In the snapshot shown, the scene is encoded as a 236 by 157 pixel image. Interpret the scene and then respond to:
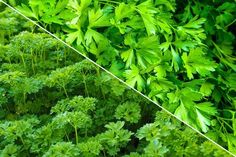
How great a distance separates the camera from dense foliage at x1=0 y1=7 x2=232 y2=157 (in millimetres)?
1420

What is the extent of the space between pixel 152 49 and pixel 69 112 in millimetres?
442

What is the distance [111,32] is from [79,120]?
1.65 feet

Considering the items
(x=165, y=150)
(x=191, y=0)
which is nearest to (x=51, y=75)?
(x=165, y=150)

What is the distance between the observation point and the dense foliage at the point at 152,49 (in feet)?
5.83

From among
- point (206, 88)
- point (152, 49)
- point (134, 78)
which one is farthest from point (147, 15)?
point (206, 88)

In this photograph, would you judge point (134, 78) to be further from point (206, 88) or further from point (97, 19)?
point (206, 88)

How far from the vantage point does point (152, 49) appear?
180 cm

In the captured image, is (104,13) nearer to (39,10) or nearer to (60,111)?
(39,10)

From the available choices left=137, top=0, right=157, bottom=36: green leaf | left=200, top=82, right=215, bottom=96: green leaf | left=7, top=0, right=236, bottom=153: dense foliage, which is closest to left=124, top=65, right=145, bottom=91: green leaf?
left=7, top=0, right=236, bottom=153: dense foliage

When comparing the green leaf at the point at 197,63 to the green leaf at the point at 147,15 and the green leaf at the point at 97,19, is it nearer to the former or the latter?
the green leaf at the point at 147,15

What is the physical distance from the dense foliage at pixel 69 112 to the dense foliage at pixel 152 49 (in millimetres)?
145

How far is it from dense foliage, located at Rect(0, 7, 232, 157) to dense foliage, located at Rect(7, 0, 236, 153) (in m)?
0.14

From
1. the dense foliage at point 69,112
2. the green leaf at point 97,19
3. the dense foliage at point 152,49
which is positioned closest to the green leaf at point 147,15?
the dense foliage at point 152,49

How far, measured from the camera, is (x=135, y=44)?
5.91 ft
